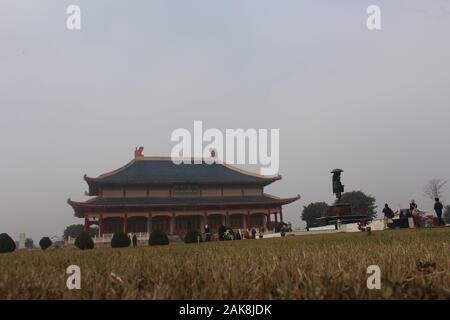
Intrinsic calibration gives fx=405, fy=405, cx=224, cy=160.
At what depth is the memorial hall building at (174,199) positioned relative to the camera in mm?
37750

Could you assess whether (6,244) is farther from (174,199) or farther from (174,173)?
(174,173)

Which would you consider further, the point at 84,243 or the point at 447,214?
the point at 447,214

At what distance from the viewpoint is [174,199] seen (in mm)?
39969

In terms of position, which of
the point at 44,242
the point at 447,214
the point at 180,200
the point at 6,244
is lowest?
the point at 44,242

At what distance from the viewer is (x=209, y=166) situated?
148ft

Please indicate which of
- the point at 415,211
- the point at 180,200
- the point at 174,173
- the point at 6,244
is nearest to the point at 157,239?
the point at 6,244

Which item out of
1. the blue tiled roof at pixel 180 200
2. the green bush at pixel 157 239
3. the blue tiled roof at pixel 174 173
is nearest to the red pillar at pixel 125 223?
the blue tiled roof at pixel 180 200

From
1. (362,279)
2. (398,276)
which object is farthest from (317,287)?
(398,276)

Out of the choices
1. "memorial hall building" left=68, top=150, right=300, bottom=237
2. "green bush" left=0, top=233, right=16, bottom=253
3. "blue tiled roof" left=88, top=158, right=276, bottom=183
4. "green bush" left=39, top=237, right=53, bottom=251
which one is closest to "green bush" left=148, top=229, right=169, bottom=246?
"green bush" left=0, top=233, right=16, bottom=253

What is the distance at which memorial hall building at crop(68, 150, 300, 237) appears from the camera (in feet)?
124

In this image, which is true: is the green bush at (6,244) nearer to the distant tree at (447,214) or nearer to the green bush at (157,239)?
the green bush at (157,239)

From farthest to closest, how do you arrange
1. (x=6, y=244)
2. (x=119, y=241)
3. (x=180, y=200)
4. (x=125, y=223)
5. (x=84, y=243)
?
(x=180, y=200) < (x=125, y=223) < (x=119, y=241) < (x=6, y=244) < (x=84, y=243)
